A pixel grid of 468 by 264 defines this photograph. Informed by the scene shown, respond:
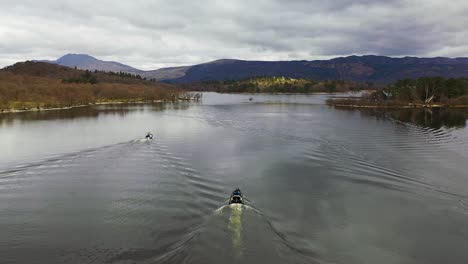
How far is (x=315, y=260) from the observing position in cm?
1130

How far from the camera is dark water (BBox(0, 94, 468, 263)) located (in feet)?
39.2

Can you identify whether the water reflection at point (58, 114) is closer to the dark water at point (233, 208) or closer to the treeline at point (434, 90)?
the dark water at point (233, 208)

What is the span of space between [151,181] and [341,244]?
475 inches

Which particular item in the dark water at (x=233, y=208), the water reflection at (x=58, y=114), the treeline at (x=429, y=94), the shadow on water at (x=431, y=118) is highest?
the treeline at (x=429, y=94)

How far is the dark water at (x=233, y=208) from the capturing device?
1195cm

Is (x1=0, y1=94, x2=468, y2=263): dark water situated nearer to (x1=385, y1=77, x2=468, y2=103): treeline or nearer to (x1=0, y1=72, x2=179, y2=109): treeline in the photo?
(x1=0, y1=72, x2=179, y2=109): treeline

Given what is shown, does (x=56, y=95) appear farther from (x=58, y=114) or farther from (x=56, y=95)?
(x=58, y=114)

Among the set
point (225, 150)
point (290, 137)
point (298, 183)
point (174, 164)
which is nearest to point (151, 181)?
point (174, 164)

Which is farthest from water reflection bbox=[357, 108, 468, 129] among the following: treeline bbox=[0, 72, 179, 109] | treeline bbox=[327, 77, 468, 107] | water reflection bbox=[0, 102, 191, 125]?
treeline bbox=[0, 72, 179, 109]

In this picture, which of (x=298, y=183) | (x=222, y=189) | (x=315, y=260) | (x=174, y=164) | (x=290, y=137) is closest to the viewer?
(x=315, y=260)

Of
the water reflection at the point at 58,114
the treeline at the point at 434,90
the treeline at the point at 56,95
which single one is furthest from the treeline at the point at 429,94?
the treeline at the point at 56,95

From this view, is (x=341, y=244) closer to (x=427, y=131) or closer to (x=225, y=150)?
(x=225, y=150)

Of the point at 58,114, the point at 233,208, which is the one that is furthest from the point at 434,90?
the point at 233,208

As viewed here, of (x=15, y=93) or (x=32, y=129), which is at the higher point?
(x=15, y=93)
